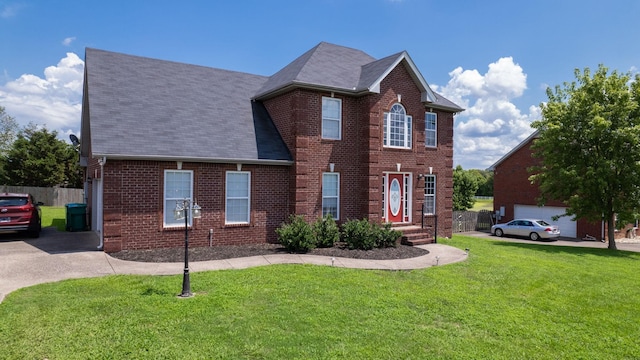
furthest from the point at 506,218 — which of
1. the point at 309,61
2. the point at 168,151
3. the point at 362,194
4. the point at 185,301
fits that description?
the point at 185,301

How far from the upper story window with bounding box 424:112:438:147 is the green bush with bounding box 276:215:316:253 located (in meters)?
8.36

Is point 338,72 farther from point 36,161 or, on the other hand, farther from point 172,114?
point 36,161

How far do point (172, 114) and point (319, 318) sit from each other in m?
10.5

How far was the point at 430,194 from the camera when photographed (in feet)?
61.5

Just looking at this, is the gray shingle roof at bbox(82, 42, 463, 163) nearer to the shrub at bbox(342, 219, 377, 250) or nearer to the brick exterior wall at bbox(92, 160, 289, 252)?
the brick exterior wall at bbox(92, 160, 289, 252)

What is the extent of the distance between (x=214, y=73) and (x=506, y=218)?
27.3 meters

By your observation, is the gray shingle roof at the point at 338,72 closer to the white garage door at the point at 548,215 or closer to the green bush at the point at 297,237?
the green bush at the point at 297,237

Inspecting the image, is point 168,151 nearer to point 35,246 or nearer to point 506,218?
point 35,246

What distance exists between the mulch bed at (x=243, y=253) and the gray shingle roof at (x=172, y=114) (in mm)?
2973

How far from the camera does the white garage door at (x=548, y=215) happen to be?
30.1 m

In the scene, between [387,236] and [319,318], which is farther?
[387,236]

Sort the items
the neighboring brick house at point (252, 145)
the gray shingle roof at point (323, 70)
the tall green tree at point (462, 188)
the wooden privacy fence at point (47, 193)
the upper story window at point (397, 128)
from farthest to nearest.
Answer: the tall green tree at point (462, 188)
the wooden privacy fence at point (47, 193)
the upper story window at point (397, 128)
the gray shingle roof at point (323, 70)
the neighboring brick house at point (252, 145)

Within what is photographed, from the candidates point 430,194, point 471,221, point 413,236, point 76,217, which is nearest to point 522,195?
point 471,221

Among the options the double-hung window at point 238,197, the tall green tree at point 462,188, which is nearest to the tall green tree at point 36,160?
the double-hung window at point 238,197
